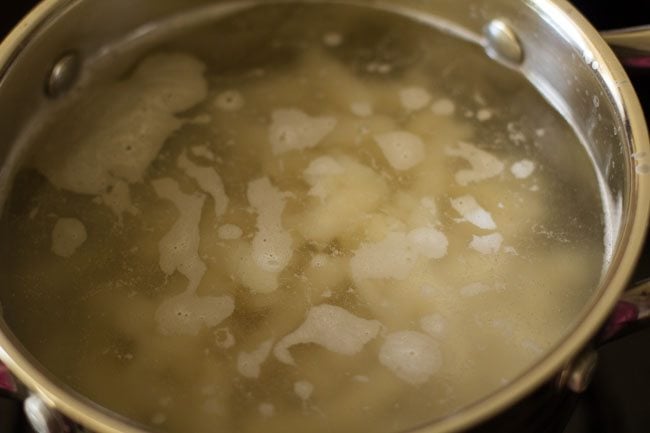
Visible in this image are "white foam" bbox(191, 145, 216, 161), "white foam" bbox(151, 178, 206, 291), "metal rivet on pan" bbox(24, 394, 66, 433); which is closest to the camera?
"metal rivet on pan" bbox(24, 394, 66, 433)

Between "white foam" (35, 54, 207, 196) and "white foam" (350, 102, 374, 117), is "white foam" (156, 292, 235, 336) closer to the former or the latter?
"white foam" (35, 54, 207, 196)

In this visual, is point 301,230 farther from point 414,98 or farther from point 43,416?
point 43,416

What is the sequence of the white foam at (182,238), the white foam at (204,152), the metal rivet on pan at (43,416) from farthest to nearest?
the white foam at (204,152)
the white foam at (182,238)
the metal rivet on pan at (43,416)

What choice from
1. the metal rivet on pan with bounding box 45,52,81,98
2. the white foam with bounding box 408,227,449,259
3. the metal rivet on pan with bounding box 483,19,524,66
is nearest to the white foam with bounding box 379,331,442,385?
the white foam with bounding box 408,227,449,259

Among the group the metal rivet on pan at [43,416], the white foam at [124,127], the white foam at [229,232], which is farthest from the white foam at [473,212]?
the metal rivet on pan at [43,416]

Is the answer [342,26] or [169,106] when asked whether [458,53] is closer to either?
[342,26]

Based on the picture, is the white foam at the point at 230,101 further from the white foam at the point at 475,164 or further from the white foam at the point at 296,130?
the white foam at the point at 475,164
